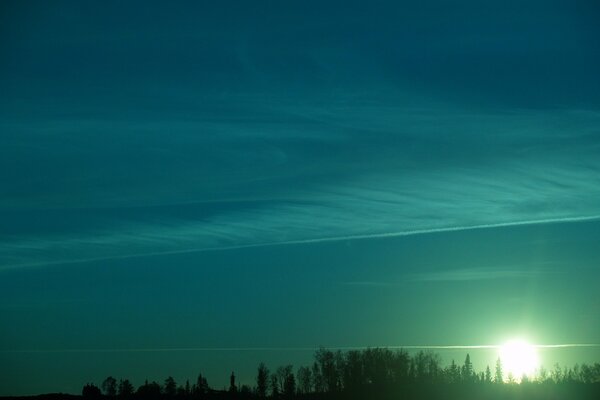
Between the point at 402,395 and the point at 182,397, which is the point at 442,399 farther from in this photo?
the point at 182,397

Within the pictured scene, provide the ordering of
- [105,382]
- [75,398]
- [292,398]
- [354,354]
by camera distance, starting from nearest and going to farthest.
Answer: [75,398] < [292,398] < [105,382] < [354,354]

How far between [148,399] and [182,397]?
247 inches

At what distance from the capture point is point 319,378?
561 feet

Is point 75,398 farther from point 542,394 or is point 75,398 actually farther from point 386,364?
point 542,394

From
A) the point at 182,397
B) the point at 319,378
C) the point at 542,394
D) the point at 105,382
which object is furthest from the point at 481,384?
the point at 105,382

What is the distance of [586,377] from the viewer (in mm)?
169375

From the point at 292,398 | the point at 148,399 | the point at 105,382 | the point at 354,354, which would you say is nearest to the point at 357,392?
the point at 292,398

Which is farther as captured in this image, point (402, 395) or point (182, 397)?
point (182, 397)

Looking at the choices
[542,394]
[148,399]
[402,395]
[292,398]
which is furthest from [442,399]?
[148,399]

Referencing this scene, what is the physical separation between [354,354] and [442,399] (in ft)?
119

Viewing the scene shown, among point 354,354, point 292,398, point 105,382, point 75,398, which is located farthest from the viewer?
point 354,354

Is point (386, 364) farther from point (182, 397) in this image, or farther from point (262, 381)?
point (182, 397)

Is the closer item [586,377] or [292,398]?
[292,398]

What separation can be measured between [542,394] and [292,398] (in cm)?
4282
